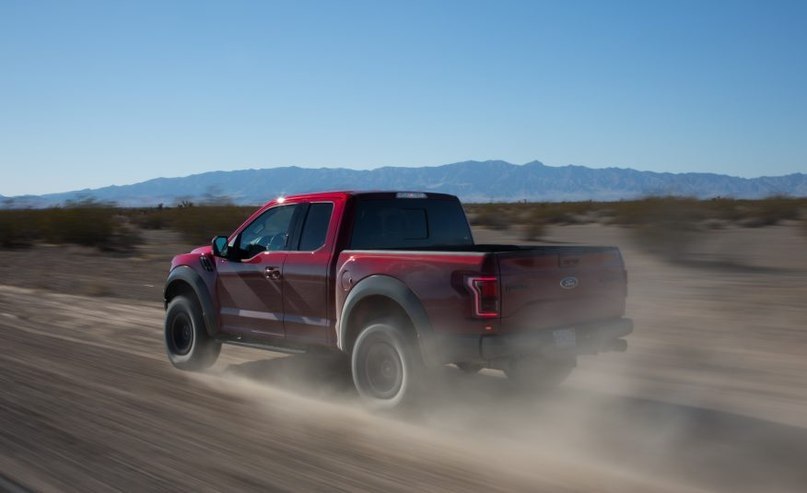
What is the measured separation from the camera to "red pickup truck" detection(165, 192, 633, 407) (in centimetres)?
589

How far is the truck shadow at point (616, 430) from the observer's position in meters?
4.90

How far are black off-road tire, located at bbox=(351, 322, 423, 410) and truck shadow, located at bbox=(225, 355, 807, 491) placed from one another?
0.46ft

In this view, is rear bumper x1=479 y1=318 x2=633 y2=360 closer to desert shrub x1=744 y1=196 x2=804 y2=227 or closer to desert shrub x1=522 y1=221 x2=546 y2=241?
desert shrub x1=522 y1=221 x2=546 y2=241

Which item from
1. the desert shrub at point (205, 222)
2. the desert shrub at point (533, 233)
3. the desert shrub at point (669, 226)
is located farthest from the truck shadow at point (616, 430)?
the desert shrub at point (533, 233)

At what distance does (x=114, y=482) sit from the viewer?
4723 mm

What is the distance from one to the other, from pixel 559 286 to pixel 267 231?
3.04 metres

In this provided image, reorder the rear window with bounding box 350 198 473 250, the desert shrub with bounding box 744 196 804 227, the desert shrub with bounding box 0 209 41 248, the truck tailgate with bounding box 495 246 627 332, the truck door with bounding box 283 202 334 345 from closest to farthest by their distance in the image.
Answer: the truck tailgate with bounding box 495 246 627 332 → the truck door with bounding box 283 202 334 345 → the rear window with bounding box 350 198 473 250 → the desert shrub with bounding box 744 196 804 227 → the desert shrub with bounding box 0 209 41 248

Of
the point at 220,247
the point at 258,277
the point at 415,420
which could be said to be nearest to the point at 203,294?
the point at 220,247

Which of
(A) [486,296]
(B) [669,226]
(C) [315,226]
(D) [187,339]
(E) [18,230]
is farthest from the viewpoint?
(E) [18,230]

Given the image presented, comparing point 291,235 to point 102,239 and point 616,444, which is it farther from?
point 102,239

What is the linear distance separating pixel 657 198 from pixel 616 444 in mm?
17060

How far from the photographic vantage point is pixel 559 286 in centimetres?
619

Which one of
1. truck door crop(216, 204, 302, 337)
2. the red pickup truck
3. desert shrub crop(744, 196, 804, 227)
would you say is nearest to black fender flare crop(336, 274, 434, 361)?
the red pickup truck

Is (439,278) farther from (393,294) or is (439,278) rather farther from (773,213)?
(773,213)
